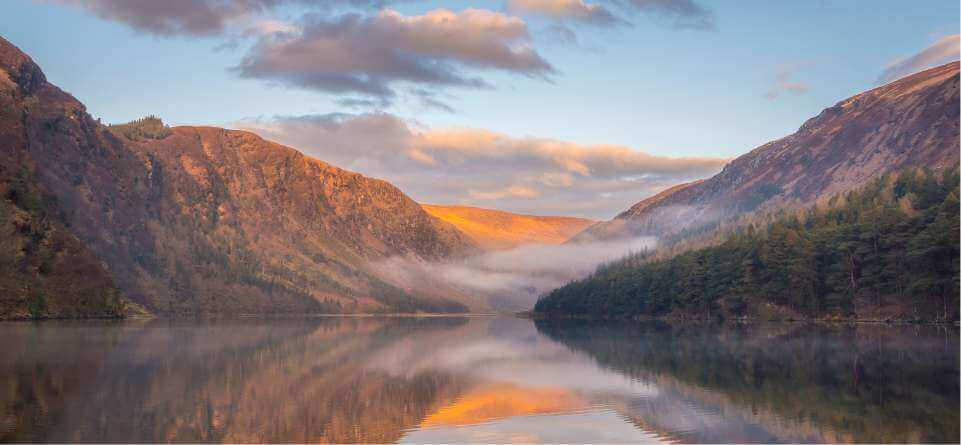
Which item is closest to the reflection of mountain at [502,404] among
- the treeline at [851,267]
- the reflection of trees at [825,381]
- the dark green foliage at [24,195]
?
the reflection of trees at [825,381]

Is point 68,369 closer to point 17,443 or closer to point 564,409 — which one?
point 17,443

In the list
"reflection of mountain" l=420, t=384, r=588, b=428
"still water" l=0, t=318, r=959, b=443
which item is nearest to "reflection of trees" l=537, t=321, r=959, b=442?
"still water" l=0, t=318, r=959, b=443

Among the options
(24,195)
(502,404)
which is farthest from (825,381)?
(24,195)

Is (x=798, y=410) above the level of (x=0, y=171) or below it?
below

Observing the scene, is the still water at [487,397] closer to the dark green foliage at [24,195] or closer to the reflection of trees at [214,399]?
the reflection of trees at [214,399]

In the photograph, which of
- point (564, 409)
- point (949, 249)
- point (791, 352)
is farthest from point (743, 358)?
point (949, 249)

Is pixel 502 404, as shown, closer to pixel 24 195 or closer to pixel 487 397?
pixel 487 397
